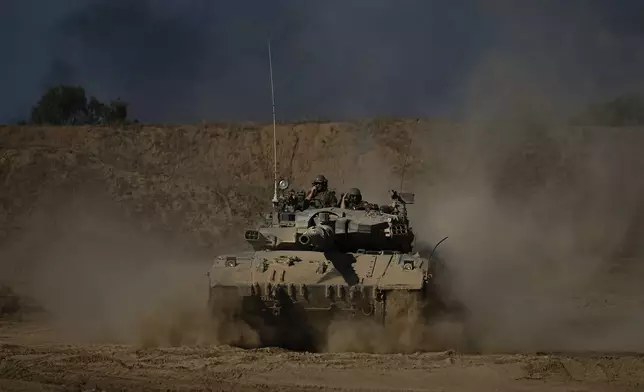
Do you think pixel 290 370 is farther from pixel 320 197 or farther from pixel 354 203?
pixel 320 197

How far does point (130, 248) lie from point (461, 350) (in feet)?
47.3

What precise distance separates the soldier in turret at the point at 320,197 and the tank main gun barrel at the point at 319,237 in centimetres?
209

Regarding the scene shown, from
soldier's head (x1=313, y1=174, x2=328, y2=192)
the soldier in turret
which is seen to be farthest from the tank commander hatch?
soldier's head (x1=313, y1=174, x2=328, y2=192)

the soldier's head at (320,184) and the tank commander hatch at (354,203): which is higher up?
the soldier's head at (320,184)

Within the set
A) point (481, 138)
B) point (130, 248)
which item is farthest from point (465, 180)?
point (130, 248)

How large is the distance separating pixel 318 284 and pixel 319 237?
67cm

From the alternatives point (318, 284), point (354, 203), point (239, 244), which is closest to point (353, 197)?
point (354, 203)

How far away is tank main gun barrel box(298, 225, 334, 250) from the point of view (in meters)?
13.3

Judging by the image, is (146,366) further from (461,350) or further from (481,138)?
(481,138)

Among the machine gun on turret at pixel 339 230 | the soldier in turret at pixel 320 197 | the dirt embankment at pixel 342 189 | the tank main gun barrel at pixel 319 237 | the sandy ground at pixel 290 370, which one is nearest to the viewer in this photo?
the sandy ground at pixel 290 370

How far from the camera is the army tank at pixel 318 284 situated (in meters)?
13.1

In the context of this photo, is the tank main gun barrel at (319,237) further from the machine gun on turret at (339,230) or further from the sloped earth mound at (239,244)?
the sloped earth mound at (239,244)

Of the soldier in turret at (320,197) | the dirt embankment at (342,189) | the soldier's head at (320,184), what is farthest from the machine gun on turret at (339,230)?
the dirt embankment at (342,189)

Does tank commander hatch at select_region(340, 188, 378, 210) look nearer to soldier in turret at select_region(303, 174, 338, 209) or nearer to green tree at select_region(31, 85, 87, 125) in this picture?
soldier in turret at select_region(303, 174, 338, 209)
